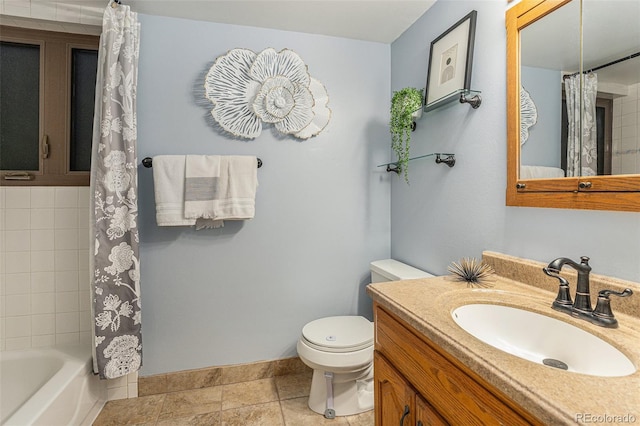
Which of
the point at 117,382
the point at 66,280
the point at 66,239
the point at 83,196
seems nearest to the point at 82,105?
the point at 83,196

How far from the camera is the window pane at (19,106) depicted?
1.78 meters

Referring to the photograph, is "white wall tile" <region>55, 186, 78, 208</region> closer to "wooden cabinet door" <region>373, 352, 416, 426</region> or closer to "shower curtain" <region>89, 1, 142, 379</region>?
"shower curtain" <region>89, 1, 142, 379</region>

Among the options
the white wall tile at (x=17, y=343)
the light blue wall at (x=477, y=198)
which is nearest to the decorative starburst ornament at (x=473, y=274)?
the light blue wall at (x=477, y=198)

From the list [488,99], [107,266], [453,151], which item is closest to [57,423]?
[107,266]

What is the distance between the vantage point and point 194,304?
191 centimetres

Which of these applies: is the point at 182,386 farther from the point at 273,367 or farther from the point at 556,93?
the point at 556,93

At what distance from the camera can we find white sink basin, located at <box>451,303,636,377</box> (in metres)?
0.73

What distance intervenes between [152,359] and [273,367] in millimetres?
715

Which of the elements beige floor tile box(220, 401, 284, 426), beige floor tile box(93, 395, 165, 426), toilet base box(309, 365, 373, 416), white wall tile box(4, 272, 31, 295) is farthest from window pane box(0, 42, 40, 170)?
toilet base box(309, 365, 373, 416)

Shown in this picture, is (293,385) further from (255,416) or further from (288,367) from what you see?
(255,416)

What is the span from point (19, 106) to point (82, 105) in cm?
30

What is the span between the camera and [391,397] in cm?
105
